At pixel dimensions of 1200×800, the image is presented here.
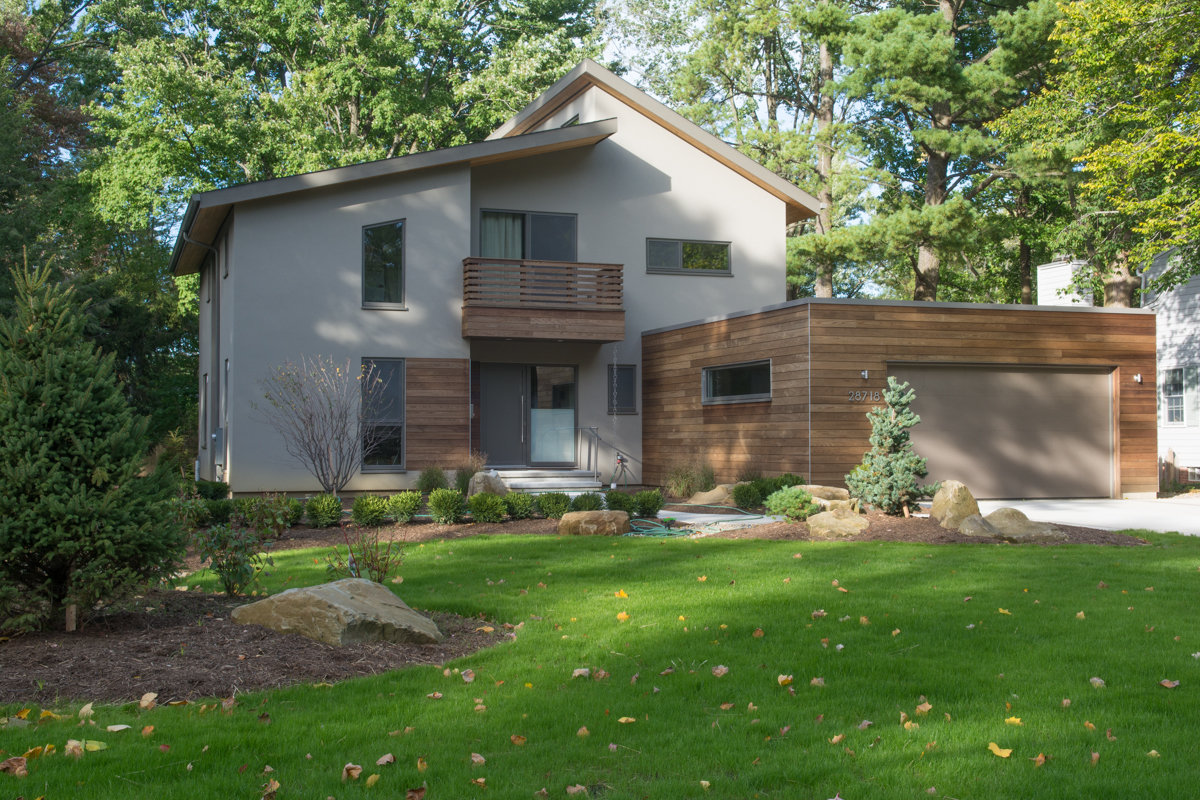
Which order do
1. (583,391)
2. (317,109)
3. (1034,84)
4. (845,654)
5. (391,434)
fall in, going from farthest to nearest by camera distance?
(317,109), (1034,84), (583,391), (391,434), (845,654)

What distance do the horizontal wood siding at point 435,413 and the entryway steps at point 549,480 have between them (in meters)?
1.14

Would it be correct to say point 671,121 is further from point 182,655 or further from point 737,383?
point 182,655

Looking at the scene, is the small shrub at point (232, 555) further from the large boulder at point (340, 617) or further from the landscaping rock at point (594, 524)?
the landscaping rock at point (594, 524)

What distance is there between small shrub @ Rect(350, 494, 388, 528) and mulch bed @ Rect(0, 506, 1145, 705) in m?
5.56

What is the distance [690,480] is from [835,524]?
666 cm

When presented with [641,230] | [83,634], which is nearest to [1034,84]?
[641,230]

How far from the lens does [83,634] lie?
19.2 feet

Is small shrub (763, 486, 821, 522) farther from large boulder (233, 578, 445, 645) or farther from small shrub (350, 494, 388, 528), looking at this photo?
large boulder (233, 578, 445, 645)

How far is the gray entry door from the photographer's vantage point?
64.4ft

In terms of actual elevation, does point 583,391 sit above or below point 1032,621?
above

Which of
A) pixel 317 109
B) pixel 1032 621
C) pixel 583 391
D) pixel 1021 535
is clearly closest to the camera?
pixel 1032 621

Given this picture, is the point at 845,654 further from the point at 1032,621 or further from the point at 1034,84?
the point at 1034,84

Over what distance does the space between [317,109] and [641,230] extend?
40.2 ft

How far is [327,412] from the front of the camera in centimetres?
1634
